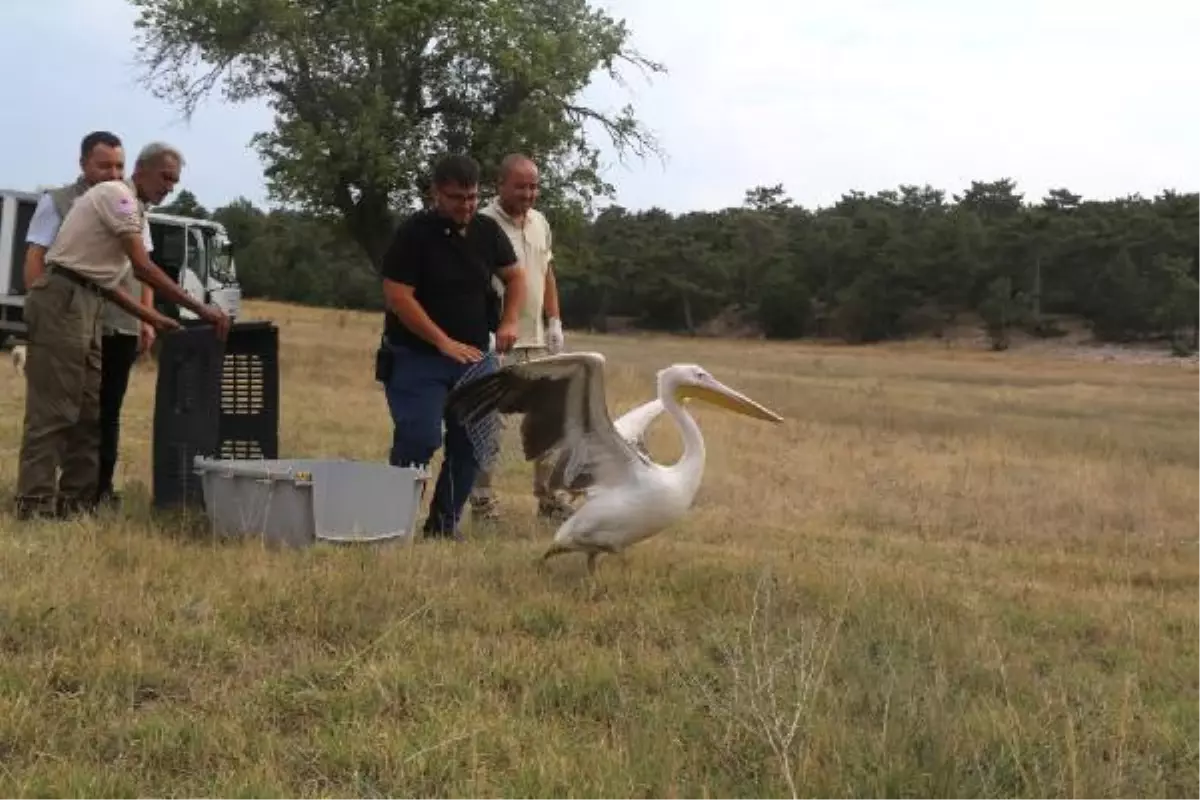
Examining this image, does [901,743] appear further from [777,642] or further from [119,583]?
[119,583]

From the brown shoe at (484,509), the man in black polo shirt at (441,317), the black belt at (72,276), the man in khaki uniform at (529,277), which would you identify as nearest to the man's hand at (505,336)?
the man in black polo shirt at (441,317)

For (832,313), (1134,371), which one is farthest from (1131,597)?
(832,313)

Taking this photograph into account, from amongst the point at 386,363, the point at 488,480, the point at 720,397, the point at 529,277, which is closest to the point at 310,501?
the point at 386,363

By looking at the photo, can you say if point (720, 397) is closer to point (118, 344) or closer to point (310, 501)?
point (310, 501)

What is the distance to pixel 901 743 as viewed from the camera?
3.53 m

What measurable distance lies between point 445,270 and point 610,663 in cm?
292

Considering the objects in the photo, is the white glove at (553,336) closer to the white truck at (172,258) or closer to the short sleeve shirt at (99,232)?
the short sleeve shirt at (99,232)

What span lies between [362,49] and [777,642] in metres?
22.6

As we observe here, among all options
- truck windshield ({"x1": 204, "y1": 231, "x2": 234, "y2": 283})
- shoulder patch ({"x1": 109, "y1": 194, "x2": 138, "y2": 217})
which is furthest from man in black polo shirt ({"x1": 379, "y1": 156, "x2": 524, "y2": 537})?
truck windshield ({"x1": 204, "y1": 231, "x2": 234, "y2": 283})

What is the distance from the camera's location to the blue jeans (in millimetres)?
6777

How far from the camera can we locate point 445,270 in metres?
6.78

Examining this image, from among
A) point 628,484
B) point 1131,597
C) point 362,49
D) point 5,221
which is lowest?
point 1131,597

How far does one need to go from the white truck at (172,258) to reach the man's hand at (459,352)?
50.4 feet

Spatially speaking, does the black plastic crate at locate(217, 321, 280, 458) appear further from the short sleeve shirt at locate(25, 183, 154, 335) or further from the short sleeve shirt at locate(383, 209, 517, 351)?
the short sleeve shirt at locate(383, 209, 517, 351)
